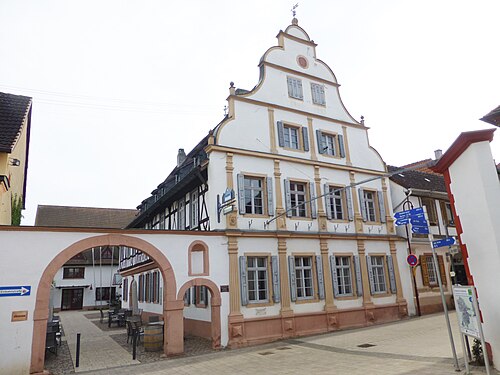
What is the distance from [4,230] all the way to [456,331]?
45.8 ft

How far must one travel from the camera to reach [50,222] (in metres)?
45.0

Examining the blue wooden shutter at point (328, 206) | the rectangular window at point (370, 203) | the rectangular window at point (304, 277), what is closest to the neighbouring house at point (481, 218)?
the rectangular window at point (304, 277)

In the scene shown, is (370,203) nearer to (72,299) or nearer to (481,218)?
(481,218)

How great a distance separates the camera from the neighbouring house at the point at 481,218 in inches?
293

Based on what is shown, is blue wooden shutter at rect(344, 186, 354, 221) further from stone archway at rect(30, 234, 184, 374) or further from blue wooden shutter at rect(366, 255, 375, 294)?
stone archway at rect(30, 234, 184, 374)

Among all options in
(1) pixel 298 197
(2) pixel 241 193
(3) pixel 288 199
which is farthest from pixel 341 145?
(2) pixel 241 193

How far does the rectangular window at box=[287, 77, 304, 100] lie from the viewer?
17266mm

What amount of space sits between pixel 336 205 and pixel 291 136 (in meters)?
3.76

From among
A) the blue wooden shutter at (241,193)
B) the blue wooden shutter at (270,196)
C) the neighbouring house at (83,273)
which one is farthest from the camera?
the neighbouring house at (83,273)

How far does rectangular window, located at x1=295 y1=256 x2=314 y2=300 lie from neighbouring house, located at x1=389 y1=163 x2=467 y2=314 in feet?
20.8

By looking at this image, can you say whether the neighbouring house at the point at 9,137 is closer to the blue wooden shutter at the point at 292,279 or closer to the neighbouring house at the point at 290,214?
the neighbouring house at the point at 290,214

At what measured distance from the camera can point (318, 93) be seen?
1825 centimetres

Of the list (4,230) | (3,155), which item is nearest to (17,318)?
(4,230)

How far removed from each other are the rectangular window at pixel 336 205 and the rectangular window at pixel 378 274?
2.60 m
